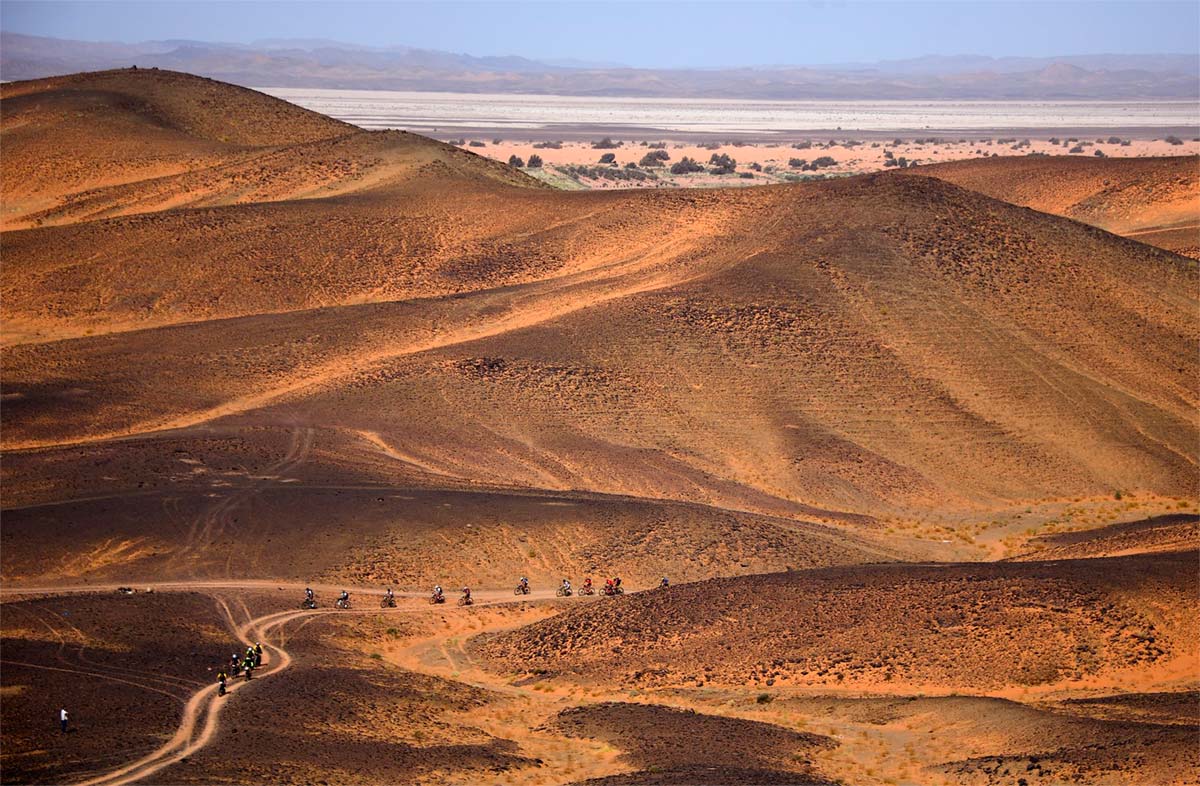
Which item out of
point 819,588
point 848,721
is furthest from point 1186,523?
point 848,721

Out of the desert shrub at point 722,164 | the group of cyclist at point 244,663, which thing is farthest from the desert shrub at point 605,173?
the group of cyclist at point 244,663

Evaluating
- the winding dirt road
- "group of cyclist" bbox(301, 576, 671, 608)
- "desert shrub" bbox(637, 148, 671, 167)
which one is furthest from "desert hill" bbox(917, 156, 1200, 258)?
the winding dirt road

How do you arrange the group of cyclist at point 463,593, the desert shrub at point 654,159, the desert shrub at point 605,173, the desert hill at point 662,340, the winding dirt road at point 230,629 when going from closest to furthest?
the winding dirt road at point 230,629 < the group of cyclist at point 463,593 < the desert hill at point 662,340 < the desert shrub at point 605,173 < the desert shrub at point 654,159

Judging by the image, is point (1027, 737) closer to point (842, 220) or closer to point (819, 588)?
point (819, 588)

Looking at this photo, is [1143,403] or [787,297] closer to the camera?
[1143,403]

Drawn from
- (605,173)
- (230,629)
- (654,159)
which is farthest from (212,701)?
(654,159)

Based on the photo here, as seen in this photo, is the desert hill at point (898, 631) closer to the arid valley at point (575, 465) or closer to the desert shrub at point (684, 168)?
the arid valley at point (575, 465)
